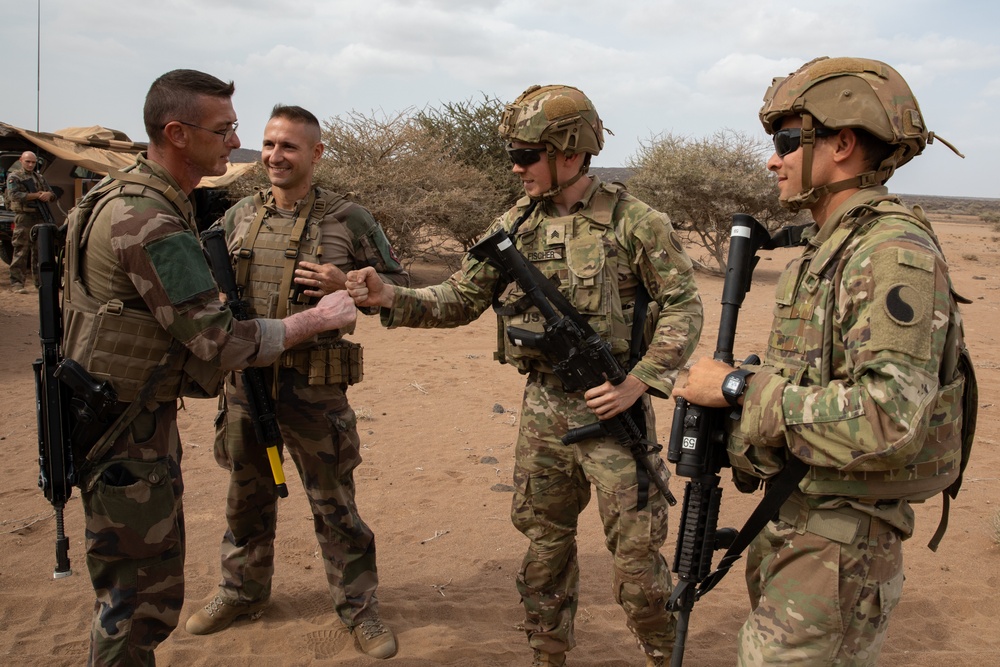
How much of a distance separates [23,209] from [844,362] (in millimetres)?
14144

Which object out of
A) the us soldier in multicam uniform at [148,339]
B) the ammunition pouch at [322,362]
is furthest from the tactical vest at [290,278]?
the us soldier in multicam uniform at [148,339]

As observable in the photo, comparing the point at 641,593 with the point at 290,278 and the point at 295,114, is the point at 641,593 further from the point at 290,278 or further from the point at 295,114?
the point at 295,114

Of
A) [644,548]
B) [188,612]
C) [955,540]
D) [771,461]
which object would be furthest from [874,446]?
[955,540]

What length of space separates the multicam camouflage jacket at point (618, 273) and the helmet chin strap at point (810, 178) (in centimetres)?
99

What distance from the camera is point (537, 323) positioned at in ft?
11.1

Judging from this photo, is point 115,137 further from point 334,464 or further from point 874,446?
point 874,446

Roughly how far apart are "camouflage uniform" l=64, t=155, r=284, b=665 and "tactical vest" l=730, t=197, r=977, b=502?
191 centimetres

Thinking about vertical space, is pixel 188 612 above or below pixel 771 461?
below

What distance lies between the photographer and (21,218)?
1309 cm

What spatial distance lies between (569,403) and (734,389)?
1.27 meters

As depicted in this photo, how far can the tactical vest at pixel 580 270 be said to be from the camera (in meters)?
3.28

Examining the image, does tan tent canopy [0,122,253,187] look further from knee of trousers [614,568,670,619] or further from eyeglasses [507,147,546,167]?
knee of trousers [614,568,670,619]

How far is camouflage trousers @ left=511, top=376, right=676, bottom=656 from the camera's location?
3191 millimetres

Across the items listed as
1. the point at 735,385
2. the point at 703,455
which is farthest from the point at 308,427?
the point at 735,385
